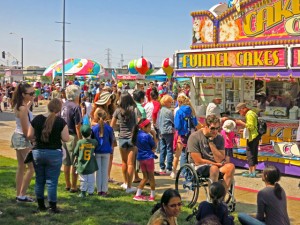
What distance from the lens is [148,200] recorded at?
640 cm

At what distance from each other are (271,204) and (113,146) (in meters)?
3.10

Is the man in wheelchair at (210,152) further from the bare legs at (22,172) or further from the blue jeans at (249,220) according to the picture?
the bare legs at (22,172)

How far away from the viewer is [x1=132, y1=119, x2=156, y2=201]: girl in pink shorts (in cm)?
630

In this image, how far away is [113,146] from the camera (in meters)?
6.79

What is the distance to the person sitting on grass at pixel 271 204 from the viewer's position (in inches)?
170

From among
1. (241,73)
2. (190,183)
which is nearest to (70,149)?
(190,183)

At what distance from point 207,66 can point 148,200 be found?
4.70 m

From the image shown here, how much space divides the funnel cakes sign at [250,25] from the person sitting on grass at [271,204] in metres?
5.02

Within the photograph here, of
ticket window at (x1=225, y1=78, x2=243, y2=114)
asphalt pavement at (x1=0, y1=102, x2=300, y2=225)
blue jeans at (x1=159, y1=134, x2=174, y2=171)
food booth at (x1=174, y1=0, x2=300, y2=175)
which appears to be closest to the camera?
asphalt pavement at (x1=0, y1=102, x2=300, y2=225)

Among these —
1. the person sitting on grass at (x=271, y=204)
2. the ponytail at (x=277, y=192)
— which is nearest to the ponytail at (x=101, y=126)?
the person sitting on grass at (x=271, y=204)

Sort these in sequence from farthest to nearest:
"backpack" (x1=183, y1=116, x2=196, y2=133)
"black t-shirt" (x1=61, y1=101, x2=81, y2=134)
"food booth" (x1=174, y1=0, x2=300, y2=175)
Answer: "food booth" (x1=174, y1=0, x2=300, y2=175) → "backpack" (x1=183, y1=116, x2=196, y2=133) → "black t-shirt" (x1=61, y1=101, x2=81, y2=134)

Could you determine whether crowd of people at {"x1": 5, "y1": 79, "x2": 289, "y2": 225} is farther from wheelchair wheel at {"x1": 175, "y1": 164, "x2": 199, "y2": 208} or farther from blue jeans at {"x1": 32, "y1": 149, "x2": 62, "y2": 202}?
wheelchair wheel at {"x1": 175, "y1": 164, "x2": 199, "y2": 208}

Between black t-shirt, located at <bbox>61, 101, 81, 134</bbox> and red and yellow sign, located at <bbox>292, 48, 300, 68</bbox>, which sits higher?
red and yellow sign, located at <bbox>292, 48, 300, 68</bbox>

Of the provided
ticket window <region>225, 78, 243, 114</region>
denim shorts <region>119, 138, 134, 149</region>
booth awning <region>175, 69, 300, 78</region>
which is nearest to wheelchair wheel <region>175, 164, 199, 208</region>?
denim shorts <region>119, 138, 134, 149</region>
